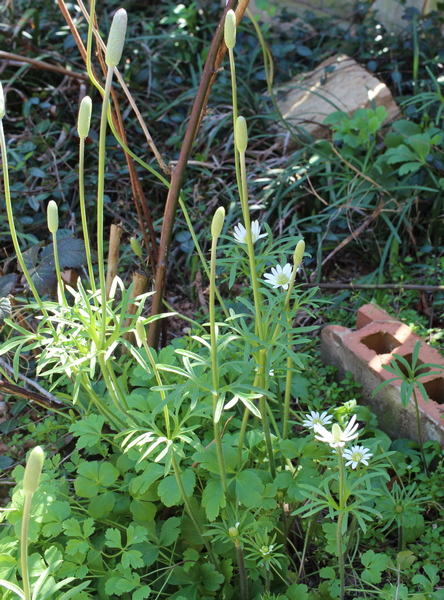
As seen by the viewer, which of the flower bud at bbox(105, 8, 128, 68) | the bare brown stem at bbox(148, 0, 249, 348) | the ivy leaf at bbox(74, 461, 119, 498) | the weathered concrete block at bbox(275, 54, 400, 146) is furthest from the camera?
the weathered concrete block at bbox(275, 54, 400, 146)

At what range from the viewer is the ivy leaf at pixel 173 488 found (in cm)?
133

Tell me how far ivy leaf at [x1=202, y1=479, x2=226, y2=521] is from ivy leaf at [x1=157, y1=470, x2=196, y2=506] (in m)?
0.04

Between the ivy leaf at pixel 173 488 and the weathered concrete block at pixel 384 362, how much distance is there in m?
0.82

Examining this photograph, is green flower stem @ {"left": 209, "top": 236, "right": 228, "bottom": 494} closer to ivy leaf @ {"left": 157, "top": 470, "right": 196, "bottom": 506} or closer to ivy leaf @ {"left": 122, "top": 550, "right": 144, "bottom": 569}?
ivy leaf @ {"left": 157, "top": 470, "right": 196, "bottom": 506}

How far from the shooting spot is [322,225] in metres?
2.78

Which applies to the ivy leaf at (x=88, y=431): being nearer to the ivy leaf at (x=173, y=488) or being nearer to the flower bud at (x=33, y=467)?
the ivy leaf at (x=173, y=488)

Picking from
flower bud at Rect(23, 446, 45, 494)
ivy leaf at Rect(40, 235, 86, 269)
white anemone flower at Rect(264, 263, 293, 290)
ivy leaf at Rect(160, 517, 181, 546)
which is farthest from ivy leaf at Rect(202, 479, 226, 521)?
ivy leaf at Rect(40, 235, 86, 269)

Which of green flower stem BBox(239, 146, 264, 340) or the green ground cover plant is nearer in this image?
green flower stem BBox(239, 146, 264, 340)

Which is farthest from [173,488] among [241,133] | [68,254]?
[68,254]

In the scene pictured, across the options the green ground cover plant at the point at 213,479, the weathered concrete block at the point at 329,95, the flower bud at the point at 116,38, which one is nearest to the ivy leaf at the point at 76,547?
the green ground cover plant at the point at 213,479

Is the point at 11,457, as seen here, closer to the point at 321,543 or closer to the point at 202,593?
the point at 202,593

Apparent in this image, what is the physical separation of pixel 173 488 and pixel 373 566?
1.72 ft

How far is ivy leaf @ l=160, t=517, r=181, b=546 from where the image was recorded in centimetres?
140

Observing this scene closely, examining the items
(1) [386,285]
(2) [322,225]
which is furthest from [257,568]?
(2) [322,225]
